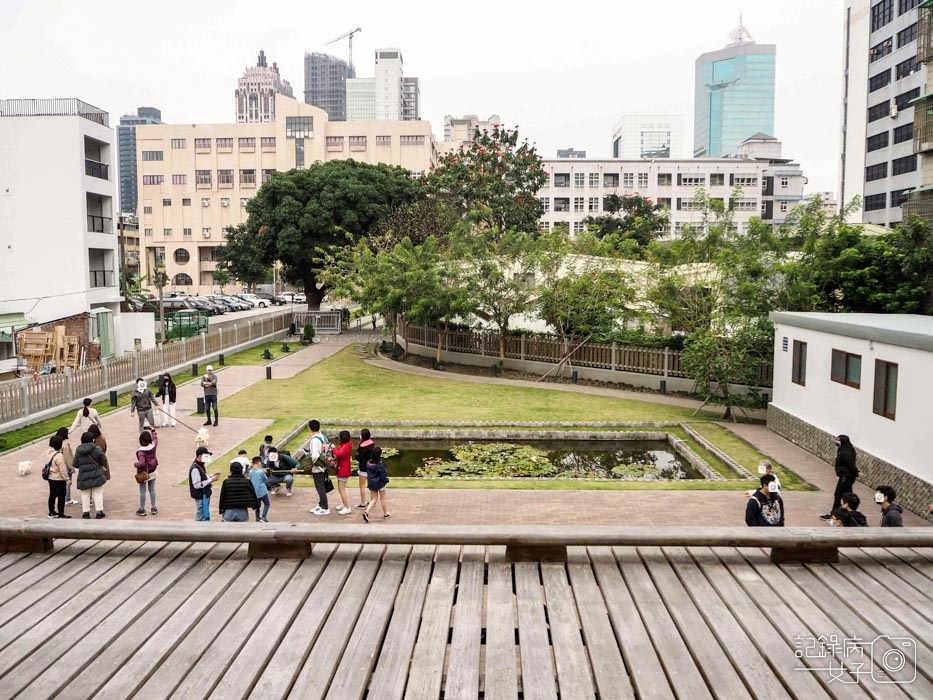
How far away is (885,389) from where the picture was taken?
13781 mm

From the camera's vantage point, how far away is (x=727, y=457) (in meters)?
16.8

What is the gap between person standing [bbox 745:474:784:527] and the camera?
9.47 m

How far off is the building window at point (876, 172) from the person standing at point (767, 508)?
55822mm

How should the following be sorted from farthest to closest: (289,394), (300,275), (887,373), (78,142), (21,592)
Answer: (300,275) → (78,142) → (289,394) → (887,373) → (21,592)

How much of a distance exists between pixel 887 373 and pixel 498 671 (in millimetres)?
11990

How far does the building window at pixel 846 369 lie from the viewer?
14.9 m

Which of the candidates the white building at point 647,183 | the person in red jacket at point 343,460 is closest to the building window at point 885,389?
the person in red jacket at point 343,460

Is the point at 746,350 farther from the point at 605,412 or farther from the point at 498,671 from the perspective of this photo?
the point at 498,671

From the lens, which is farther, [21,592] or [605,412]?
[605,412]

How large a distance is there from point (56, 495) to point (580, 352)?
1950cm

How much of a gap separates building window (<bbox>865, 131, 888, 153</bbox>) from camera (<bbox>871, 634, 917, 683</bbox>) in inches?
2405

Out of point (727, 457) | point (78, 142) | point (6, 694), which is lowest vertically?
point (727, 457)

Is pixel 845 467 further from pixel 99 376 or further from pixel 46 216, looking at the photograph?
pixel 46 216

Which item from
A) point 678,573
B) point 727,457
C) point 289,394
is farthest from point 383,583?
point 289,394
